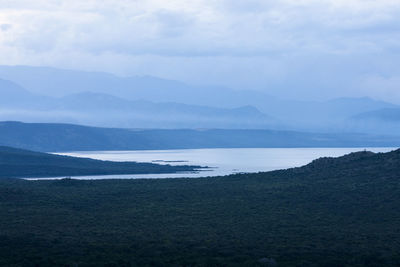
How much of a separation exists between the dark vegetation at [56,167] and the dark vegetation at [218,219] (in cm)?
2896

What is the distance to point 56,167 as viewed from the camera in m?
100

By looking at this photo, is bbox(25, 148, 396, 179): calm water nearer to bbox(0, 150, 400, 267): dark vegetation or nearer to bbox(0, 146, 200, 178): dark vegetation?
bbox(0, 146, 200, 178): dark vegetation

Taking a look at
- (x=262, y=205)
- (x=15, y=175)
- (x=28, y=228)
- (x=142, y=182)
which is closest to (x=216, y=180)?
(x=142, y=182)

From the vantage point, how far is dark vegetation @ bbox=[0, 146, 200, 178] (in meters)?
96.9

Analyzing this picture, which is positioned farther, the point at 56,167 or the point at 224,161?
the point at 224,161

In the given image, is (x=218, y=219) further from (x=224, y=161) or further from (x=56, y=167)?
(x=224, y=161)

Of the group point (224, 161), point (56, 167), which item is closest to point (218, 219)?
point (56, 167)

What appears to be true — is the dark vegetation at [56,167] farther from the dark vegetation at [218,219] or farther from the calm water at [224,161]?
the dark vegetation at [218,219]

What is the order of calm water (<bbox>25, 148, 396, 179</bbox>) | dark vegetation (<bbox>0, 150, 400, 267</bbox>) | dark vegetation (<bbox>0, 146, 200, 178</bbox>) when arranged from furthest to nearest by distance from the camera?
1. dark vegetation (<bbox>0, 146, 200, 178</bbox>)
2. calm water (<bbox>25, 148, 396, 179</bbox>)
3. dark vegetation (<bbox>0, 150, 400, 267</bbox>)

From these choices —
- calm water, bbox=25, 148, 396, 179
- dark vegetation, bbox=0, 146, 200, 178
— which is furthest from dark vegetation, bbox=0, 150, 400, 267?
dark vegetation, bbox=0, 146, 200, 178

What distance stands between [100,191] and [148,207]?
11.3m

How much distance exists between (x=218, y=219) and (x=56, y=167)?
61.1m

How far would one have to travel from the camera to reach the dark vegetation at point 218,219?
29.4 metres

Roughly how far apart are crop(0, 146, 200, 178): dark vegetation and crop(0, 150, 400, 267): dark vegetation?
29.0 m
